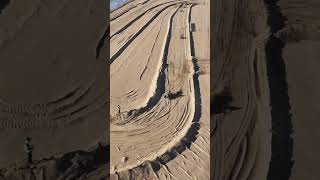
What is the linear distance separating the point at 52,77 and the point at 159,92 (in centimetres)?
232

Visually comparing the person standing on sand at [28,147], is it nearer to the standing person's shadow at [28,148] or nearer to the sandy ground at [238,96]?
the standing person's shadow at [28,148]

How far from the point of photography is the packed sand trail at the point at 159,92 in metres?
2.23

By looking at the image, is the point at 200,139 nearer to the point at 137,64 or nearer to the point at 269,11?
the point at 137,64

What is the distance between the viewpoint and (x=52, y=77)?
1.52ft

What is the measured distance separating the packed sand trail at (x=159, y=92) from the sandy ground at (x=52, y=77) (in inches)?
49.9

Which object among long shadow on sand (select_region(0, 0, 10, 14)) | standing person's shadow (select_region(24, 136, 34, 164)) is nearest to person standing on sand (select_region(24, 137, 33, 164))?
standing person's shadow (select_region(24, 136, 34, 164))

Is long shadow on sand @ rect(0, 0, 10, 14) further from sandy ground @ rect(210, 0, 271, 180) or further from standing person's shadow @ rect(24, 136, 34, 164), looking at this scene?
sandy ground @ rect(210, 0, 271, 180)

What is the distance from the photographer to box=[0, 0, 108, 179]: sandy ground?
0.44 m

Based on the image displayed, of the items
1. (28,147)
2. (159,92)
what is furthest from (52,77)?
(159,92)

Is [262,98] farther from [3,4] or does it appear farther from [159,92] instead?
[159,92]

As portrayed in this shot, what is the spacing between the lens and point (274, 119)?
0.58 m

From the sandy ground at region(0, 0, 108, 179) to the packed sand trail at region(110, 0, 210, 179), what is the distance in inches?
49.9

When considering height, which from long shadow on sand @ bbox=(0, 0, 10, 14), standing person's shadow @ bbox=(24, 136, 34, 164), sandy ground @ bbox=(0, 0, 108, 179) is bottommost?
standing person's shadow @ bbox=(24, 136, 34, 164)

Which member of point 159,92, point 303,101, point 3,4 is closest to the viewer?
point 3,4
